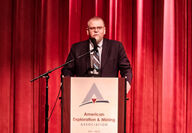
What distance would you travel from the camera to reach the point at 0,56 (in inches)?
129

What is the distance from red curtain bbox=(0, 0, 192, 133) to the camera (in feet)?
10.4

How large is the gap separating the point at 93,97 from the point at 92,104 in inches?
1.8

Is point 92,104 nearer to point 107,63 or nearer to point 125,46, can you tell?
point 107,63

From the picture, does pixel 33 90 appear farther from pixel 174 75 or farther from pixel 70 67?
pixel 174 75

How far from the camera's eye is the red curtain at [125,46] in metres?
3.16

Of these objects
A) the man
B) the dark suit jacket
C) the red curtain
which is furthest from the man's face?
the red curtain

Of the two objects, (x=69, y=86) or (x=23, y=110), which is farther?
(x=23, y=110)

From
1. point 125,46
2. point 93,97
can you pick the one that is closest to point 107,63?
point 93,97

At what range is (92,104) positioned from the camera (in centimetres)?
171

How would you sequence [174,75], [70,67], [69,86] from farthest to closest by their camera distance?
1. [174,75]
2. [70,67]
3. [69,86]

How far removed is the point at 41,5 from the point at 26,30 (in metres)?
0.37

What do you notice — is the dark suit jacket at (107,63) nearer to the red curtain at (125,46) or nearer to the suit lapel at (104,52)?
the suit lapel at (104,52)

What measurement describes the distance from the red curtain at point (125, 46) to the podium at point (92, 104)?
1525mm

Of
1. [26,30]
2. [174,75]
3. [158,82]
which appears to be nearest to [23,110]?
[26,30]
